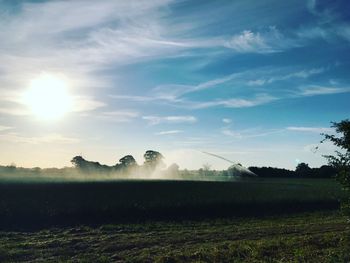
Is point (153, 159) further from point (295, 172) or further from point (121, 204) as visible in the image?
point (121, 204)

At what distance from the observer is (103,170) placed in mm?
141375

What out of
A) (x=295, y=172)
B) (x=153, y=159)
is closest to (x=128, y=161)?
(x=153, y=159)

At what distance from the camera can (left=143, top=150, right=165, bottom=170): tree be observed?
177 m

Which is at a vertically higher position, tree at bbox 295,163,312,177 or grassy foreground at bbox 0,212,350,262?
tree at bbox 295,163,312,177

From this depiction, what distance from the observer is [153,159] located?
17912cm

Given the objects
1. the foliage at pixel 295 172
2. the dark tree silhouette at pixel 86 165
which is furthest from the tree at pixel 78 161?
the foliage at pixel 295 172

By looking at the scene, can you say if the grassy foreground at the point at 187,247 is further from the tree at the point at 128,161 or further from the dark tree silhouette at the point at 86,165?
the tree at the point at 128,161

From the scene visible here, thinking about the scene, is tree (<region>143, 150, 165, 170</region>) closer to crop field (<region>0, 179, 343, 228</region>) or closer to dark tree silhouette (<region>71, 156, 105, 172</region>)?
dark tree silhouette (<region>71, 156, 105, 172</region>)

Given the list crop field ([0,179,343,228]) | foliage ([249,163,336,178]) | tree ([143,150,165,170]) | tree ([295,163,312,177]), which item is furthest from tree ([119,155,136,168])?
crop field ([0,179,343,228])

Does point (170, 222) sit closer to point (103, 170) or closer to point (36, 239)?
point (36, 239)

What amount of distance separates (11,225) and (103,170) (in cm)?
10841

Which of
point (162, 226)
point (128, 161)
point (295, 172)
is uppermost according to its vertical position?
point (128, 161)

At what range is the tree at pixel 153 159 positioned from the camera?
177250 mm

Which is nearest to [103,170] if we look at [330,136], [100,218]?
[100,218]
